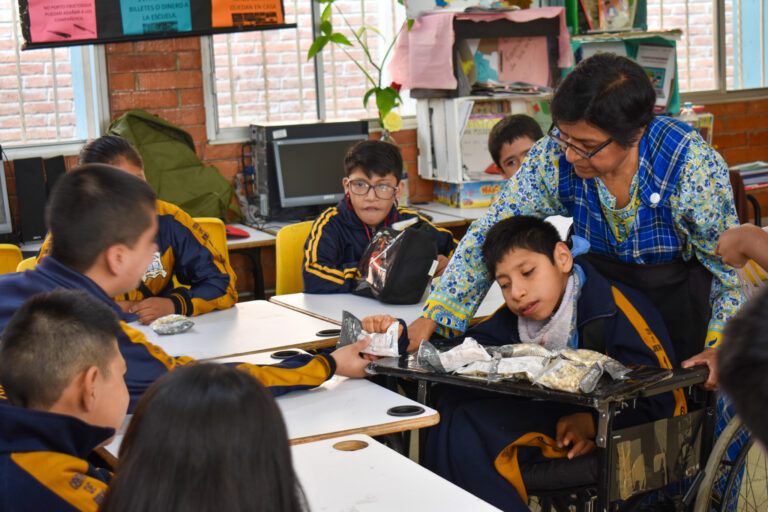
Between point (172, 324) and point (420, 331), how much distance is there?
2.48 feet

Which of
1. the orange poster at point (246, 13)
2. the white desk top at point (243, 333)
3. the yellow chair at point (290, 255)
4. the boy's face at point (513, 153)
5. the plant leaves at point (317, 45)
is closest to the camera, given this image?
the white desk top at point (243, 333)

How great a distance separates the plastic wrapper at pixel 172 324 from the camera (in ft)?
8.65

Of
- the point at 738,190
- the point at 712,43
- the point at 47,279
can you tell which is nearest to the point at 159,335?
the point at 47,279

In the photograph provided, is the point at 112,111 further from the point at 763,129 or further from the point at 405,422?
the point at 763,129

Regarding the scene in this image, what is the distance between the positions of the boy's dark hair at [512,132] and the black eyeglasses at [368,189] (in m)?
0.61

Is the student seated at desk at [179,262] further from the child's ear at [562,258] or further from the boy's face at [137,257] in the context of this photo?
the child's ear at [562,258]

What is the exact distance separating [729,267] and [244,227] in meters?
2.96

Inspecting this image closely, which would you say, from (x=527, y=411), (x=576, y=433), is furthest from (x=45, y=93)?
(x=576, y=433)

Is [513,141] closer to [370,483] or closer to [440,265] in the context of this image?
[440,265]

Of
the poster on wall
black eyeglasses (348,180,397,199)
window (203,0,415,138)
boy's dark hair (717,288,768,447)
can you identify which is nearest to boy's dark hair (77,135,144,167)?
black eyeglasses (348,180,397,199)

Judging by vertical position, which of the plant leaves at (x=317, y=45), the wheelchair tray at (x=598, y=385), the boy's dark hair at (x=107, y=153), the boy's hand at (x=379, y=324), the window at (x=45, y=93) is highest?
the plant leaves at (x=317, y=45)

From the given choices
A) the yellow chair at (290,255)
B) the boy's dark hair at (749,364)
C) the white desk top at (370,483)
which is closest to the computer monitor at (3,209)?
the yellow chair at (290,255)

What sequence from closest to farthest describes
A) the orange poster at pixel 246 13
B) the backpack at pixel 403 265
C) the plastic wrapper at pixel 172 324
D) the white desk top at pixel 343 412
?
1. the white desk top at pixel 343 412
2. the plastic wrapper at pixel 172 324
3. the backpack at pixel 403 265
4. the orange poster at pixel 246 13

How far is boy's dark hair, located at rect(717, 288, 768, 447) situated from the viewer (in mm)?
694
